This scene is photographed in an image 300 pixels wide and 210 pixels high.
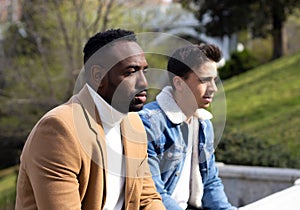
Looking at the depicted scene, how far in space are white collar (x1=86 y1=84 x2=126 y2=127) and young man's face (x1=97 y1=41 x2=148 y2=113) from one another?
0.06 ft

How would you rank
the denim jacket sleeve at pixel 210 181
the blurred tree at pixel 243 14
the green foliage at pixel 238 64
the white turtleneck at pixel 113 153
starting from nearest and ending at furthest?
the white turtleneck at pixel 113 153, the denim jacket sleeve at pixel 210 181, the blurred tree at pixel 243 14, the green foliage at pixel 238 64

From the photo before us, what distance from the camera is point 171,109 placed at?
4.06 m

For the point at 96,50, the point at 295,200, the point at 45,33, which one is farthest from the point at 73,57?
the point at 96,50

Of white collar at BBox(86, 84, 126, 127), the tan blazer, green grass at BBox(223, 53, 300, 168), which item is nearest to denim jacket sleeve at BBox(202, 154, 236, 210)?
the tan blazer

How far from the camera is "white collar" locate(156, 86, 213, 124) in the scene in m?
4.06

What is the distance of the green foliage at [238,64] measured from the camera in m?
27.4

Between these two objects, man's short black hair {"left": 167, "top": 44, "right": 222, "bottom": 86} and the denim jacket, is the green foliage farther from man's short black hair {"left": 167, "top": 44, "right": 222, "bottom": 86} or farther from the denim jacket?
man's short black hair {"left": 167, "top": 44, "right": 222, "bottom": 86}

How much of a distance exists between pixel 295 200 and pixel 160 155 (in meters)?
1.06

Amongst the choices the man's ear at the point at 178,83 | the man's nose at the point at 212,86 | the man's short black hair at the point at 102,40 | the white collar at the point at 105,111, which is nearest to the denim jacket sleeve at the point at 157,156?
the man's ear at the point at 178,83

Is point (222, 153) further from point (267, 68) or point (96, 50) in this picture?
point (267, 68)

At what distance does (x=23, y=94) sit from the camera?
13875mm

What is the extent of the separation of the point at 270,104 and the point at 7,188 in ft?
22.2

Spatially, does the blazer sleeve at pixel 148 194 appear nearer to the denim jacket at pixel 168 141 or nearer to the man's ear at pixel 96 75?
the denim jacket at pixel 168 141

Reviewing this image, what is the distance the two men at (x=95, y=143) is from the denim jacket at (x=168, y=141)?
21.4 inches
